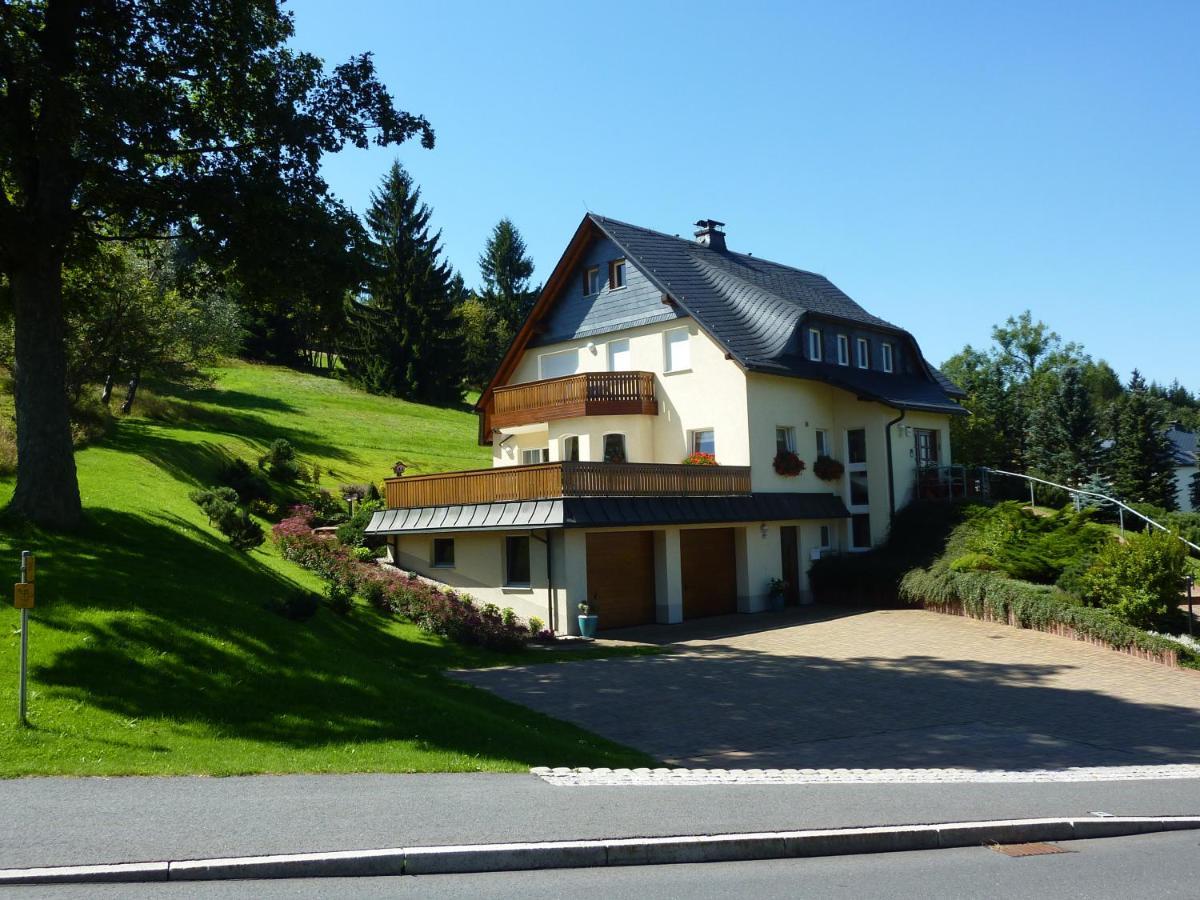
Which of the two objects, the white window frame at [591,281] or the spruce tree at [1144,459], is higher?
the white window frame at [591,281]

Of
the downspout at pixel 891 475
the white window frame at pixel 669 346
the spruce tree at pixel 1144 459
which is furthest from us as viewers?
the spruce tree at pixel 1144 459

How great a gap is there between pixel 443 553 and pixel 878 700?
14.7m

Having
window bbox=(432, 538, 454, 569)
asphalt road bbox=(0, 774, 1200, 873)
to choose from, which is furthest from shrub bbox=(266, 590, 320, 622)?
window bbox=(432, 538, 454, 569)

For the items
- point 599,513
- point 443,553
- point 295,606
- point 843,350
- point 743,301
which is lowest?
point 295,606

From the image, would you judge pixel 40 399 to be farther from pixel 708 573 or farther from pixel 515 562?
pixel 708 573

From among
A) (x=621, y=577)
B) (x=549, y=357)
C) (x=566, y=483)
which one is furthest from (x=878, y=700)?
(x=549, y=357)

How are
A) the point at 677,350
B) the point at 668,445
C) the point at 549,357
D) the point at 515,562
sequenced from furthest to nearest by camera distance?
the point at 549,357 < the point at 677,350 < the point at 668,445 < the point at 515,562

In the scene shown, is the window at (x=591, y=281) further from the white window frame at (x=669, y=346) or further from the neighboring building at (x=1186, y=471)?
the neighboring building at (x=1186, y=471)

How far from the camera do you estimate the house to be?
24.7m

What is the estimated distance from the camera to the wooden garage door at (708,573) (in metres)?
27.5

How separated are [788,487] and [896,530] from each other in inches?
153

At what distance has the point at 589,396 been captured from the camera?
96.8 feet

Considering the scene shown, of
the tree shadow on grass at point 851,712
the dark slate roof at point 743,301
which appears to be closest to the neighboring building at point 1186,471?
the dark slate roof at point 743,301

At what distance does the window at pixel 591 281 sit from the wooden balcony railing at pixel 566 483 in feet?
30.1
